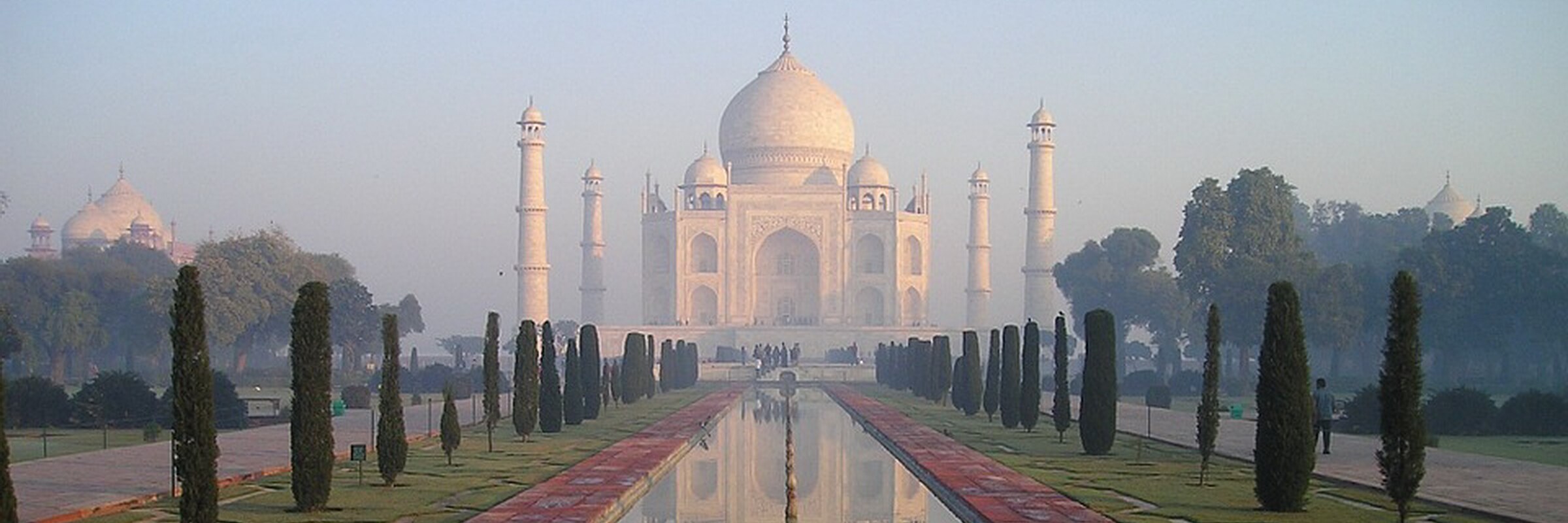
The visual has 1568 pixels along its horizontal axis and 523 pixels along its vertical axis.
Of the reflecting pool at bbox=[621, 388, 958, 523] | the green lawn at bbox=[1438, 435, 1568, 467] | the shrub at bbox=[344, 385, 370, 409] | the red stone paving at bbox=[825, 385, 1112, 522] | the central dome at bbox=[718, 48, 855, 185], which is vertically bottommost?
the reflecting pool at bbox=[621, 388, 958, 523]

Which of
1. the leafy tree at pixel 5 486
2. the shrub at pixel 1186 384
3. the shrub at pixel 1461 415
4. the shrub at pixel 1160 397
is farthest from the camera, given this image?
the shrub at pixel 1186 384

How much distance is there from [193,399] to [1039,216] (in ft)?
158

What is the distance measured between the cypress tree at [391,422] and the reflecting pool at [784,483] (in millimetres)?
1916

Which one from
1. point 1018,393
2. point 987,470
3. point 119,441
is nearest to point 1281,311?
point 987,470

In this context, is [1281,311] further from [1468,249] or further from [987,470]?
[1468,249]

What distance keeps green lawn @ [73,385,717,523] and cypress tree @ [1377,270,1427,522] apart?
5.95m

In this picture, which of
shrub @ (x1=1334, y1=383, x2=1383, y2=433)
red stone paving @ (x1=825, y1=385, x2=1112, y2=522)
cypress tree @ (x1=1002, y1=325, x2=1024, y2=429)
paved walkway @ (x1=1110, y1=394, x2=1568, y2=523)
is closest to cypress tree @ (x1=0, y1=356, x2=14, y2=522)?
red stone paving @ (x1=825, y1=385, x2=1112, y2=522)

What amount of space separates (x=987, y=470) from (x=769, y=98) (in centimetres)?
4710

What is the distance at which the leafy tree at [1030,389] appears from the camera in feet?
74.8

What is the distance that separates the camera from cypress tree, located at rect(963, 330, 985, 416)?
28.1m

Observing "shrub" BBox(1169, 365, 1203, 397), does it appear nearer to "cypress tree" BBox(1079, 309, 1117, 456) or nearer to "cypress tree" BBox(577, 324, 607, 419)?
"cypress tree" BBox(577, 324, 607, 419)

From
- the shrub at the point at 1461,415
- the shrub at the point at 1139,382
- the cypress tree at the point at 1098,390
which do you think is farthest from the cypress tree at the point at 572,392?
the shrub at the point at 1139,382

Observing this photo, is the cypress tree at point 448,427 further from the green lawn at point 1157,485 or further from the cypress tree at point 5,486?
the cypress tree at point 5,486

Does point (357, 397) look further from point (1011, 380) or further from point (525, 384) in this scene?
point (1011, 380)
